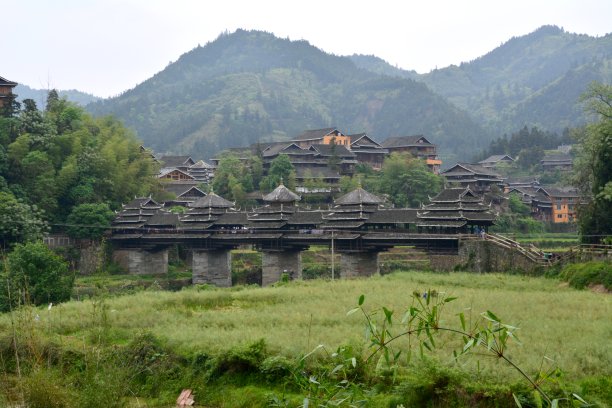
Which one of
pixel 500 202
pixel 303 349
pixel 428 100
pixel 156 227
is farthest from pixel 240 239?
pixel 428 100

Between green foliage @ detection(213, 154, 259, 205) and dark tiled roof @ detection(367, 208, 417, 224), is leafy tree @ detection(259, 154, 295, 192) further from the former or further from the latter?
dark tiled roof @ detection(367, 208, 417, 224)

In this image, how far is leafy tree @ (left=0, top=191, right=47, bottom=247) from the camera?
57.2 m

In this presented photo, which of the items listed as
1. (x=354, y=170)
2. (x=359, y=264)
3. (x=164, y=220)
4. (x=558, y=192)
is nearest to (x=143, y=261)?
(x=164, y=220)

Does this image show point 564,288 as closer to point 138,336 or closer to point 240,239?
point 138,336

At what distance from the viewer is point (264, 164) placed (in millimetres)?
91250

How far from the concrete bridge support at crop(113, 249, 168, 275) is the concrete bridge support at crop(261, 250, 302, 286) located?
41.7 ft

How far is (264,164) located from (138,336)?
6709cm

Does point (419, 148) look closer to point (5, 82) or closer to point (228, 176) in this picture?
point (228, 176)

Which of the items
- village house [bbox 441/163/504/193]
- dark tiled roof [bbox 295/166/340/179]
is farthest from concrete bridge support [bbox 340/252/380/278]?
village house [bbox 441/163/504/193]

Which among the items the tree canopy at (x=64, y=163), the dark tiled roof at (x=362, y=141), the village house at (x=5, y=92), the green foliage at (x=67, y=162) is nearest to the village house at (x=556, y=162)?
the dark tiled roof at (x=362, y=141)

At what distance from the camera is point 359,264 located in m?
53.9

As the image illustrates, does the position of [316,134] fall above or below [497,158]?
above

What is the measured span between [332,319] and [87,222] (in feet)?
143

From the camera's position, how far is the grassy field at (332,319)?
20.0 m
